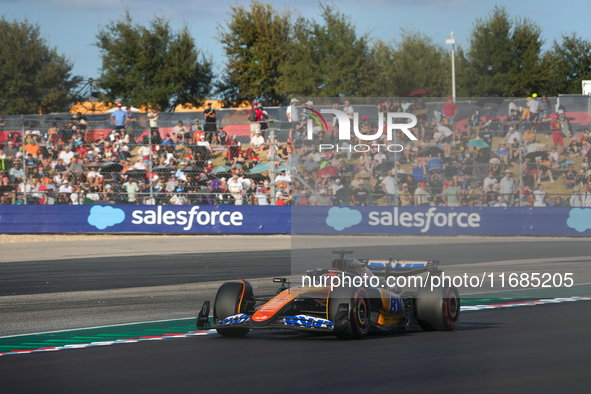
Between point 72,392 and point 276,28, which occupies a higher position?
point 276,28

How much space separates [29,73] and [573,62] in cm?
3194

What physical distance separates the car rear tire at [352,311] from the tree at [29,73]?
43987 millimetres

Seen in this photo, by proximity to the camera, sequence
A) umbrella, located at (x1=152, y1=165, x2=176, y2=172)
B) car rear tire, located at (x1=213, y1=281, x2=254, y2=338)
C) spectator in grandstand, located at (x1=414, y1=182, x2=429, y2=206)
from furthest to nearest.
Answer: umbrella, located at (x1=152, y1=165, x2=176, y2=172), spectator in grandstand, located at (x1=414, y1=182, x2=429, y2=206), car rear tire, located at (x1=213, y1=281, x2=254, y2=338)

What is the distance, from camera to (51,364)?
21.6 feet

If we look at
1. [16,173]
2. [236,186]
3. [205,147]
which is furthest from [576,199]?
[16,173]

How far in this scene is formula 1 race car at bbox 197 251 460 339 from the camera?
731cm

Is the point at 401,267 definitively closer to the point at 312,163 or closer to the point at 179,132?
the point at 312,163

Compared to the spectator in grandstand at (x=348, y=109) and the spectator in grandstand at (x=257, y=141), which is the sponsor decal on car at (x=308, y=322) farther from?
the spectator in grandstand at (x=257, y=141)

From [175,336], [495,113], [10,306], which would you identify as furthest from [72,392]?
A: [495,113]

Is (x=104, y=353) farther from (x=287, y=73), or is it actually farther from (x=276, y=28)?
(x=276, y=28)

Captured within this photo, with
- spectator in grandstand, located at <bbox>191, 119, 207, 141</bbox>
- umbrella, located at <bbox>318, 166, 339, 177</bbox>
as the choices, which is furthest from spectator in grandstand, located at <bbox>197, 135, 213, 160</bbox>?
umbrella, located at <bbox>318, 166, 339, 177</bbox>

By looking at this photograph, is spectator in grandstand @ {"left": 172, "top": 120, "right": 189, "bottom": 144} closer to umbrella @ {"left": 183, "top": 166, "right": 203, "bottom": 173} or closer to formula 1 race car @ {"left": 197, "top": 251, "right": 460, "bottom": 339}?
umbrella @ {"left": 183, "top": 166, "right": 203, "bottom": 173}

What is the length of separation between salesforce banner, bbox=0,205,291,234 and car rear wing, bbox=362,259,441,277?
50.5 ft

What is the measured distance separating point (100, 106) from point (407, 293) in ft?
151
